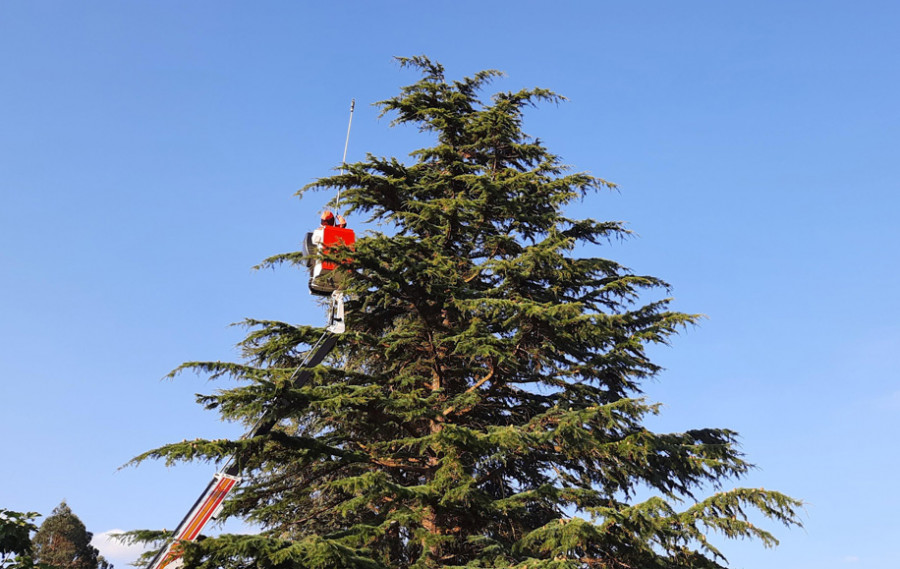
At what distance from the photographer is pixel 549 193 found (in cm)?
1762

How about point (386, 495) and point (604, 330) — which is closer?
point (386, 495)

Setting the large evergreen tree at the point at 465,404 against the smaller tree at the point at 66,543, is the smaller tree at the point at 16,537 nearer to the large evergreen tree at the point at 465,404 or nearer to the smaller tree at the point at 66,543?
the large evergreen tree at the point at 465,404

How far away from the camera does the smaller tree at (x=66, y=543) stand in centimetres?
3719

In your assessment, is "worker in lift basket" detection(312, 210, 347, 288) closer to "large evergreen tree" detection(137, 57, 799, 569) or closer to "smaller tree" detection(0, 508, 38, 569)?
"large evergreen tree" detection(137, 57, 799, 569)

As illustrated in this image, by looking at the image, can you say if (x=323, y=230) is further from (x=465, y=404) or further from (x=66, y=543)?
(x=66, y=543)

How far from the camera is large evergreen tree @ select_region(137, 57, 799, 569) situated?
41.2 feet

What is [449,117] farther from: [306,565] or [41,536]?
[41,536]

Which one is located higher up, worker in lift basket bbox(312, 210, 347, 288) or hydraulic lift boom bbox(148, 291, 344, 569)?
worker in lift basket bbox(312, 210, 347, 288)

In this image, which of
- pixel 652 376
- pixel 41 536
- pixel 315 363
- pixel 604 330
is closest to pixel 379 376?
pixel 315 363

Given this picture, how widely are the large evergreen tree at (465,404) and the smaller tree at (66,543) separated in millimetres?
26321

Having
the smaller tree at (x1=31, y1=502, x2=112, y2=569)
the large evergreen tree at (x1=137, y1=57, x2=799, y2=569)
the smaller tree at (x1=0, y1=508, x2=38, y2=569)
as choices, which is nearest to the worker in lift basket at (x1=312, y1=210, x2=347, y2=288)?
the large evergreen tree at (x1=137, y1=57, x2=799, y2=569)

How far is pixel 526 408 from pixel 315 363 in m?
4.73

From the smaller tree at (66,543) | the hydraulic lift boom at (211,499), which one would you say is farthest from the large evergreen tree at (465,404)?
the smaller tree at (66,543)

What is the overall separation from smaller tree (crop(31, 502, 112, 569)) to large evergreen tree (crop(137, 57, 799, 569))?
2632 cm
